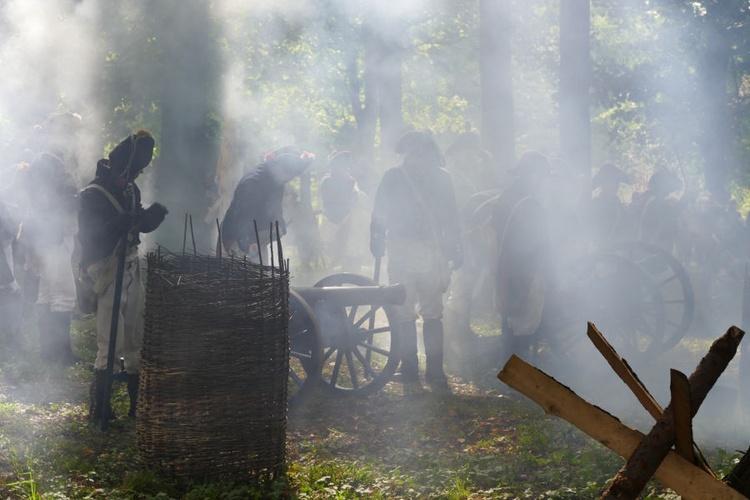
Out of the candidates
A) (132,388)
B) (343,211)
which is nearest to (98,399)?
(132,388)

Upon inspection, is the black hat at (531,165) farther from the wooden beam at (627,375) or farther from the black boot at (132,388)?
the wooden beam at (627,375)

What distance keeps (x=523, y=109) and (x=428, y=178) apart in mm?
31046

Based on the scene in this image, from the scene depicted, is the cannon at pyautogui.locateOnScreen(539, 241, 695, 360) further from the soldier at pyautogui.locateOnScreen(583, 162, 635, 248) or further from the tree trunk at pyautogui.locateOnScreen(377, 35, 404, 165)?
the tree trunk at pyautogui.locateOnScreen(377, 35, 404, 165)

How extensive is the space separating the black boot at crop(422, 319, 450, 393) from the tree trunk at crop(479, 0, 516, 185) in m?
6.85

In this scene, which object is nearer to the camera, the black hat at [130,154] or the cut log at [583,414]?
the cut log at [583,414]

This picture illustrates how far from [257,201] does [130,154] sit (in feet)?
6.77

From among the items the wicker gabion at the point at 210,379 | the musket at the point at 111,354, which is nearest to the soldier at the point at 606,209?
the musket at the point at 111,354

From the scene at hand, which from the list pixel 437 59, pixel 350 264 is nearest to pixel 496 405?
pixel 350 264

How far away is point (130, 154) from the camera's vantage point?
7531mm

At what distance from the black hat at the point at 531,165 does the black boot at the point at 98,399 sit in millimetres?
4643

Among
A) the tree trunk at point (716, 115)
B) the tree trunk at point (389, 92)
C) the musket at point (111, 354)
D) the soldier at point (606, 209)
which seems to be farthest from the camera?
the tree trunk at point (389, 92)

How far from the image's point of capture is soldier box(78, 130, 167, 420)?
7.43m

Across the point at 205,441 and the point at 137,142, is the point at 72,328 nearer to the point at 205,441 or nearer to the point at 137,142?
the point at 137,142

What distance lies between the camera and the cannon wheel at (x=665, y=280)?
A: 32.6 feet
